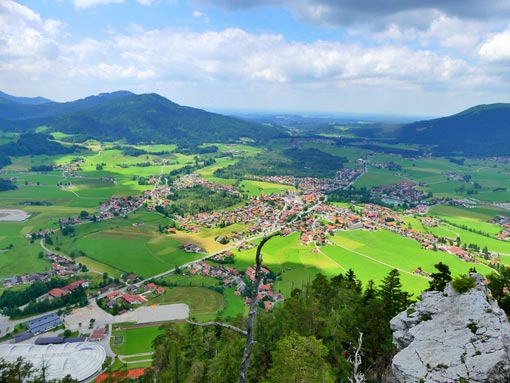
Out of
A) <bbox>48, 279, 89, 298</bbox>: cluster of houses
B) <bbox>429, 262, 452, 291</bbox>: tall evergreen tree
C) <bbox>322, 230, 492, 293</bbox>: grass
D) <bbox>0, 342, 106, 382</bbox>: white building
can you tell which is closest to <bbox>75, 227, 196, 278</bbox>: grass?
<bbox>48, 279, 89, 298</bbox>: cluster of houses

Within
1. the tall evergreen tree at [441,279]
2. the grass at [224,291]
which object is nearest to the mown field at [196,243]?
the grass at [224,291]

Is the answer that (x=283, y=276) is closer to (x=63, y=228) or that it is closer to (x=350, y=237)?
(x=350, y=237)

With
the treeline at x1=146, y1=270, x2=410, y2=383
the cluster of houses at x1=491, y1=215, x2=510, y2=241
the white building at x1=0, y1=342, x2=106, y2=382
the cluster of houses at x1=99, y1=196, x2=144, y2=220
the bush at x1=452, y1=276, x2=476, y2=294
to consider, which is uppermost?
the bush at x1=452, y1=276, x2=476, y2=294

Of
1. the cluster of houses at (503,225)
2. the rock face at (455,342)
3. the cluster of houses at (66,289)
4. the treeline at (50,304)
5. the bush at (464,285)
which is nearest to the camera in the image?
the rock face at (455,342)

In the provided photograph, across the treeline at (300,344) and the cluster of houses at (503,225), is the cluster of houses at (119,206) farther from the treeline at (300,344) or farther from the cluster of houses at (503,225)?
the cluster of houses at (503,225)

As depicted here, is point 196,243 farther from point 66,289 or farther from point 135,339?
point 135,339

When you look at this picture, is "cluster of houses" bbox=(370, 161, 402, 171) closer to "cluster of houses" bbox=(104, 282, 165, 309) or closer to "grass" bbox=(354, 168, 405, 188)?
"grass" bbox=(354, 168, 405, 188)

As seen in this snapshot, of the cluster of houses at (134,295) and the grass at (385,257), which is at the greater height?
the grass at (385,257)
